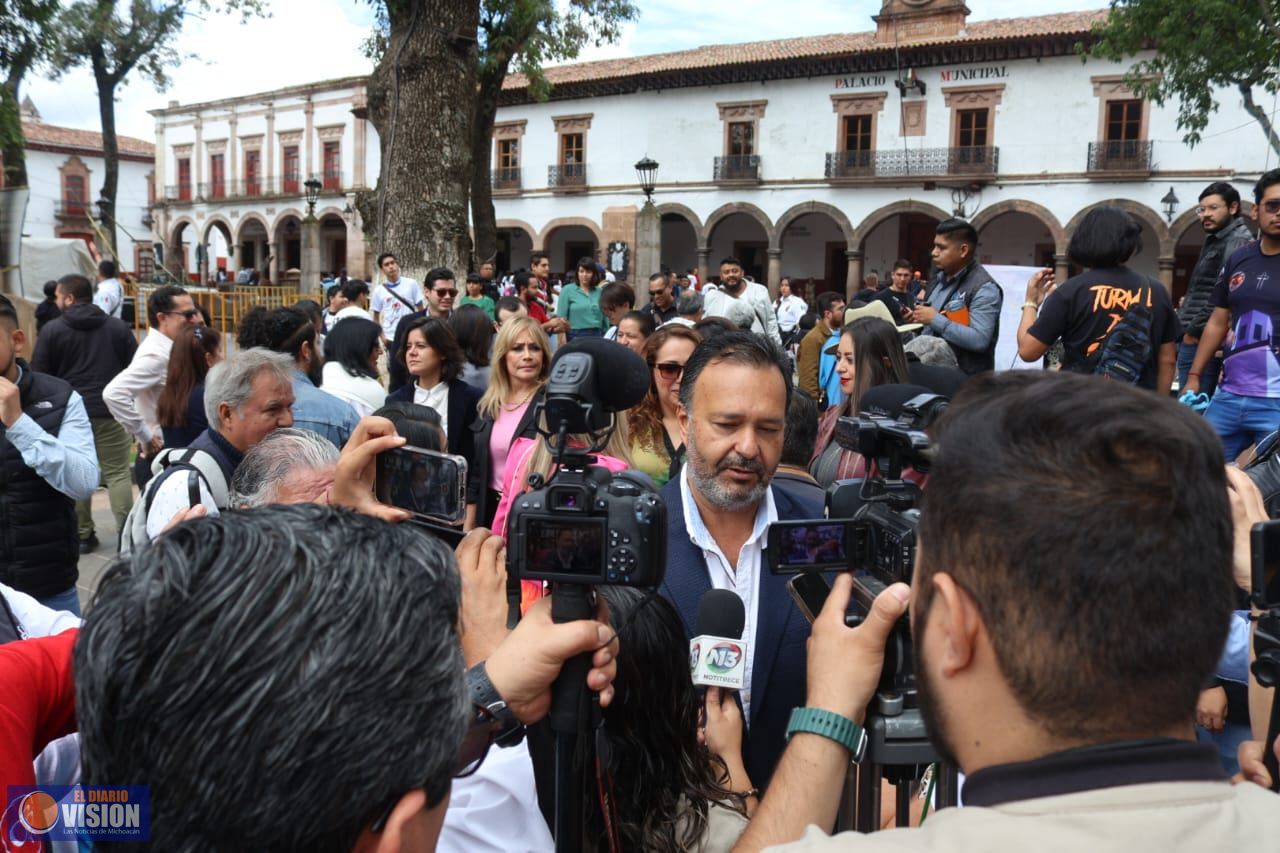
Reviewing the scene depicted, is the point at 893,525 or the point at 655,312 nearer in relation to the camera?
the point at 893,525

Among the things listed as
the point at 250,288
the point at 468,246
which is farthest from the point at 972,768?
the point at 250,288

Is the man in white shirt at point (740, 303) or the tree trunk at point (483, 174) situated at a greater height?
the tree trunk at point (483, 174)

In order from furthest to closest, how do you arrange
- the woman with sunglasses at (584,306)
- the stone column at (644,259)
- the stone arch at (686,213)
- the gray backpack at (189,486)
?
the stone arch at (686,213) < the stone column at (644,259) < the woman with sunglasses at (584,306) < the gray backpack at (189,486)

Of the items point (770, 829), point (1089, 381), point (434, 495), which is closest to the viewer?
point (1089, 381)

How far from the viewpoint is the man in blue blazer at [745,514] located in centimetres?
235

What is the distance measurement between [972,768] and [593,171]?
34.7 m

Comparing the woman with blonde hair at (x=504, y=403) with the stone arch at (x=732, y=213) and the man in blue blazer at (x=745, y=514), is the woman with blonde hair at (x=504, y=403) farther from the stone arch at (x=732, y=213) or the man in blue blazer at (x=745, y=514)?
the stone arch at (x=732, y=213)

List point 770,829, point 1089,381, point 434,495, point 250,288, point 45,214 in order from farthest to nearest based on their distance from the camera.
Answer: point 45,214 → point 250,288 → point 434,495 → point 770,829 → point 1089,381

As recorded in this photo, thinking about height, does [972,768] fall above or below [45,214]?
below

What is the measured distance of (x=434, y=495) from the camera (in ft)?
6.43

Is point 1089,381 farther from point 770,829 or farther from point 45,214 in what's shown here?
point 45,214

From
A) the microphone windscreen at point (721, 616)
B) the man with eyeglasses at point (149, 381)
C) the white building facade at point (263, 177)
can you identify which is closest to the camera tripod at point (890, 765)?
the microphone windscreen at point (721, 616)

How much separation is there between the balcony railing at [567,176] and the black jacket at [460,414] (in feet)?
99.1

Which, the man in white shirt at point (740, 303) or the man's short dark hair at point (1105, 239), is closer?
the man's short dark hair at point (1105, 239)
